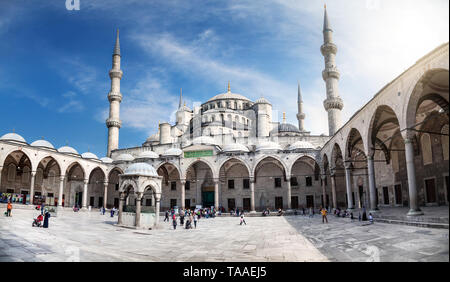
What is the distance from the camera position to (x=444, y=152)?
15258 millimetres

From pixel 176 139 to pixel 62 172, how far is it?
15.8m

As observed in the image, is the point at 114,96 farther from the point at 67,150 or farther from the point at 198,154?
the point at 198,154

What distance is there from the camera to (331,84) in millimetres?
29156

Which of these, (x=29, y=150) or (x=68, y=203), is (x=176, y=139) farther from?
(x=29, y=150)

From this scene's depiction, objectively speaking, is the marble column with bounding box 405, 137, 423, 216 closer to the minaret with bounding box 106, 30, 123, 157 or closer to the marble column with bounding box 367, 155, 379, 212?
the marble column with bounding box 367, 155, 379, 212

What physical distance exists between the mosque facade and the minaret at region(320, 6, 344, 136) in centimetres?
10

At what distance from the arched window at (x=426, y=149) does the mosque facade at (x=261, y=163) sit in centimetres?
5

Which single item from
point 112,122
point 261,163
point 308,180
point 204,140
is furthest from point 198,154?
point 112,122

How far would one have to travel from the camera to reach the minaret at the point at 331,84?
2900 cm

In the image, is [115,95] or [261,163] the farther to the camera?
[115,95]

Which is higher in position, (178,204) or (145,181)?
(145,181)

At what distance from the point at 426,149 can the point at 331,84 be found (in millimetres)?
13737

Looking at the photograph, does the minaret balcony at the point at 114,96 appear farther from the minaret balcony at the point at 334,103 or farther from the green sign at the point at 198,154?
the minaret balcony at the point at 334,103
